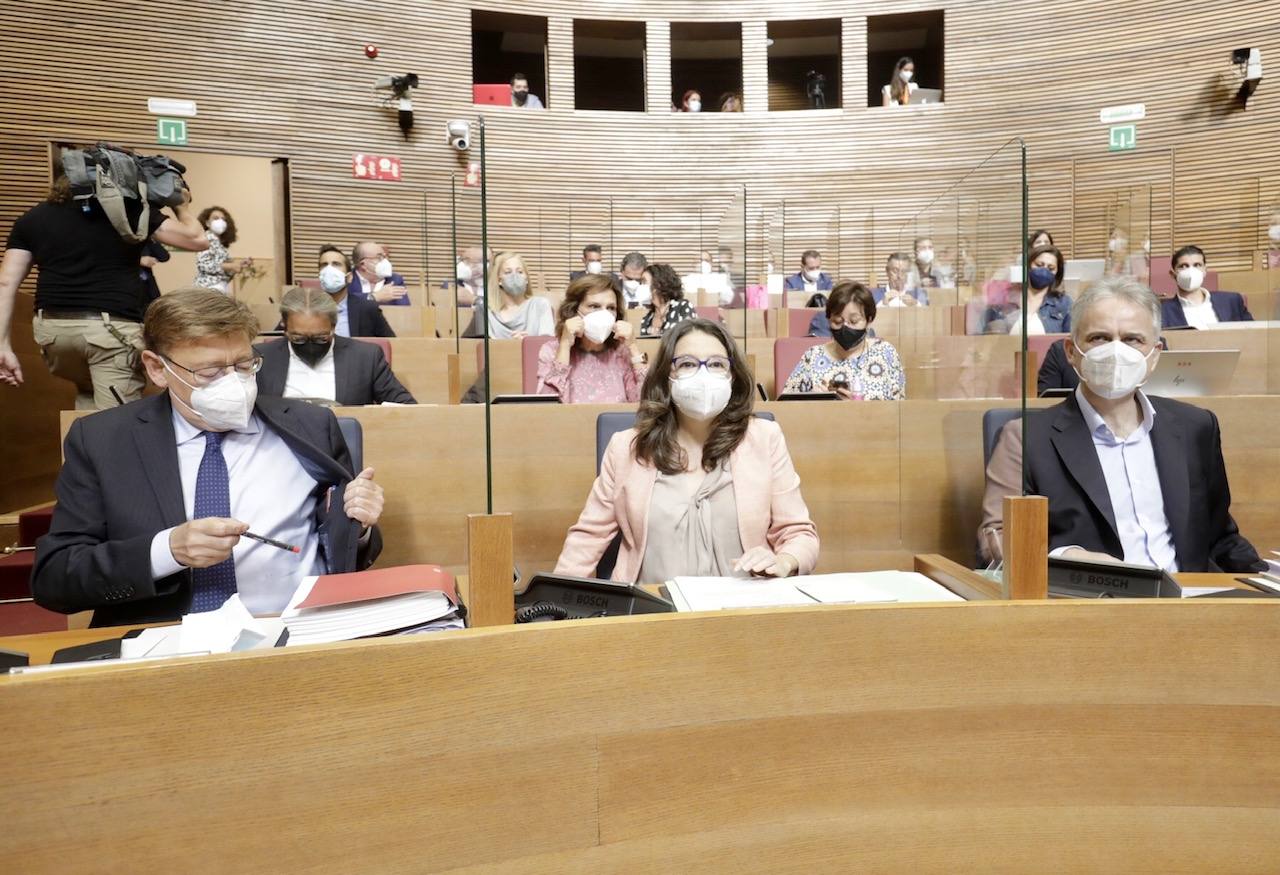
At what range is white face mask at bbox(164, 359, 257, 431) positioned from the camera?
5.25ft

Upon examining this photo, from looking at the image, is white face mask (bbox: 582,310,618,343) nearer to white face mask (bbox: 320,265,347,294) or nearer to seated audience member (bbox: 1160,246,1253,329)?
white face mask (bbox: 320,265,347,294)

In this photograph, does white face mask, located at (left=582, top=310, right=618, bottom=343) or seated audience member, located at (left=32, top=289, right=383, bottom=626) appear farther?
white face mask, located at (left=582, top=310, right=618, bottom=343)

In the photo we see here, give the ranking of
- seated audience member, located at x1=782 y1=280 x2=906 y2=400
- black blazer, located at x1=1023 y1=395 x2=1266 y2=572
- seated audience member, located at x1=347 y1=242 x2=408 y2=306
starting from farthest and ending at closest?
1. seated audience member, located at x1=347 y1=242 x2=408 y2=306
2. seated audience member, located at x1=782 y1=280 x2=906 y2=400
3. black blazer, located at x1=1023 y1=395 x2=1266 y2=572

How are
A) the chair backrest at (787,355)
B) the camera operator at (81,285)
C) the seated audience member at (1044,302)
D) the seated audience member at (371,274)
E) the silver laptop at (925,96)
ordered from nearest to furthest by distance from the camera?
the seated audience member at (1044,302), the camera operator at (81,285), the chair backrest at (787,355), the seated audience member at (371,274), the silver laptop at (925,96)

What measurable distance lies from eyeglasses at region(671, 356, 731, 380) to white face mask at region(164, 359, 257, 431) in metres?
0.82

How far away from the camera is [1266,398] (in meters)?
2.34

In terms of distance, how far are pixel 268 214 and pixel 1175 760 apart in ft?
30.3

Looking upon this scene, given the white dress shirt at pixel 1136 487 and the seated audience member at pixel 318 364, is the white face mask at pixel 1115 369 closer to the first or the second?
the white dress shirt at pixel 1136 487

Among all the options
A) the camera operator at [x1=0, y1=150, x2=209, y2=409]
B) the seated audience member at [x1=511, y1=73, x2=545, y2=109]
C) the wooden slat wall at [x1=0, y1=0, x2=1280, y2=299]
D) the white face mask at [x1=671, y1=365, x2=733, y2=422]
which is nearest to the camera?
the white face mask at [x1=671, y1=365, x2=733, y2=422]

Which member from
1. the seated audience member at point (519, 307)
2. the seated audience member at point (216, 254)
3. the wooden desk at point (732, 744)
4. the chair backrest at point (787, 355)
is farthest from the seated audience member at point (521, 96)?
the wooden desk at point (732, 744)

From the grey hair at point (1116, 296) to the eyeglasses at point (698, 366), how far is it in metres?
0.73

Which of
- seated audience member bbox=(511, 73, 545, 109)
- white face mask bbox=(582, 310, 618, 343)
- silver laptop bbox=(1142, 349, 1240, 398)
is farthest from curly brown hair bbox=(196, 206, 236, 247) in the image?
silver laptop bbox=(1142, 349, 1240, 398)

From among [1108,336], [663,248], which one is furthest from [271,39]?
[1108,336]

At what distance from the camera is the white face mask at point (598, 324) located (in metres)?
3.28
